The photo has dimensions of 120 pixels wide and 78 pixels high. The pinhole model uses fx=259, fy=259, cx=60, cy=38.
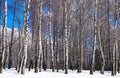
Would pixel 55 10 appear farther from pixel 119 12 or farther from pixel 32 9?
pixel 119 12

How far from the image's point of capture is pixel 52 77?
63.7 feet

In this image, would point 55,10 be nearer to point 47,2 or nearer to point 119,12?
point 47,2

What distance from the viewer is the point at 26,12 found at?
21.0 metres

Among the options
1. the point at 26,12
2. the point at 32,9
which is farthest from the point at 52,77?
the point at 32,9

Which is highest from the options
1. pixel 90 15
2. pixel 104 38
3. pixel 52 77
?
pixel 90 15

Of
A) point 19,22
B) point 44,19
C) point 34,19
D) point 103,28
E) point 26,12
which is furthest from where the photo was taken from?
point 103,28

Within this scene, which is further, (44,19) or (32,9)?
(44,19)

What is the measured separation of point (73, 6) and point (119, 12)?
24.7 ft

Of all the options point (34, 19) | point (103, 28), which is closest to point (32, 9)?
point (34, 19)

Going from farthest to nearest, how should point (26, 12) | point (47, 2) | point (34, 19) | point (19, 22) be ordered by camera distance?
point (34, 19)
point (19, 22)
point (47, 2)
point (26, 12)

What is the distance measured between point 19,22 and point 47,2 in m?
4.90

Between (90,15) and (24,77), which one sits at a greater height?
(90,15)

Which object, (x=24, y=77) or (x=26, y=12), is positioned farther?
(x=26, y=12)

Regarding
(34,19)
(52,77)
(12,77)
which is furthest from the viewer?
(34,19)
